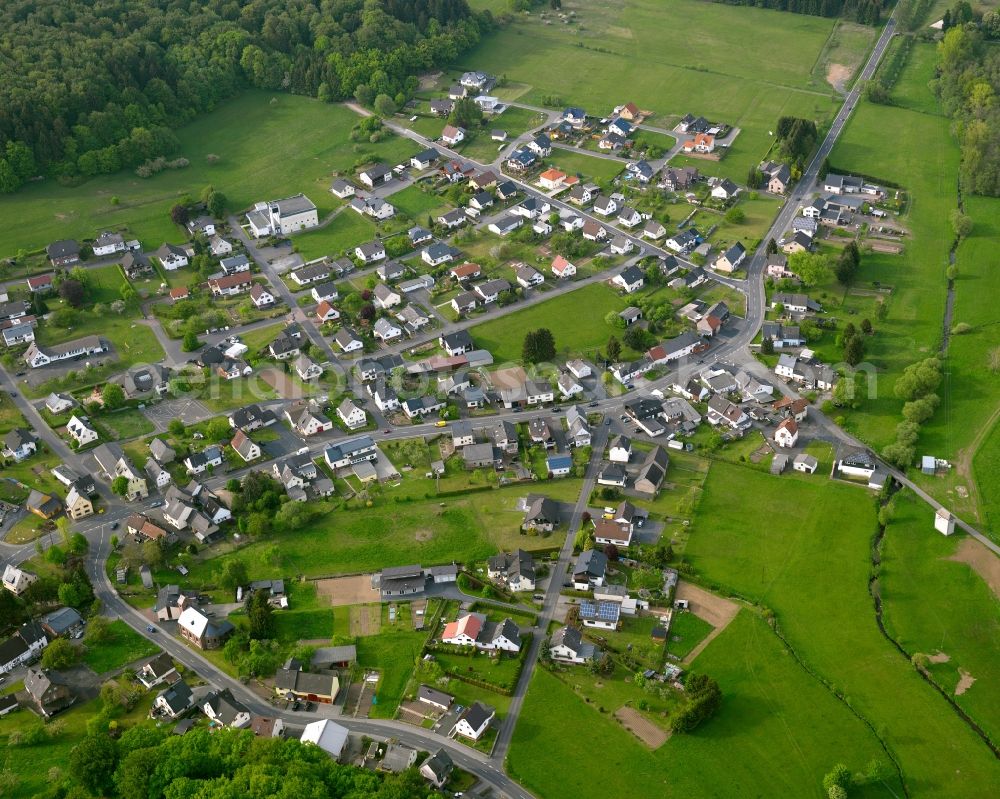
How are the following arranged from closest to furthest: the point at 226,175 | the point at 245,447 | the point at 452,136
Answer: the point at 245,447 → the point at 226,175 → the point at 452,136

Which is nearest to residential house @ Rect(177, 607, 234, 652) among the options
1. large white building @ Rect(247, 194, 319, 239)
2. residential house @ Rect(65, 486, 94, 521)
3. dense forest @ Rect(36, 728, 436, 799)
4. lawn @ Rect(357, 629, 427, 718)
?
dense forest @ Rect(36, 728, 436, 799)

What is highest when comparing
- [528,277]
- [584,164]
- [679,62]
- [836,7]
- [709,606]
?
[836,7]

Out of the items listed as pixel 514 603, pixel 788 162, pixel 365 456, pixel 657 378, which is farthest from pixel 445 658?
pixel 788 162

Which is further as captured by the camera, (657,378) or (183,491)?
(657,378)

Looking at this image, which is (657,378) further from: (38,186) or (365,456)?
(38,186)

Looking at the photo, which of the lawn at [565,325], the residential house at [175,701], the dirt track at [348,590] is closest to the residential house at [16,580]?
the residential house at [175,701]

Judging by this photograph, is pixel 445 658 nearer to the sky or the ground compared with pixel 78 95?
nearer to the ground

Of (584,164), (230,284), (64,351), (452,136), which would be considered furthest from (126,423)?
(584,164)

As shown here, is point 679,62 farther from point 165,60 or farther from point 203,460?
point 203,460
